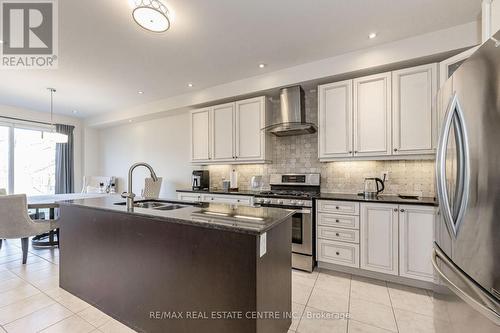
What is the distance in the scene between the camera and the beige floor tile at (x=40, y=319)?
5.69 feet

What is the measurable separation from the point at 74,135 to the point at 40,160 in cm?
98

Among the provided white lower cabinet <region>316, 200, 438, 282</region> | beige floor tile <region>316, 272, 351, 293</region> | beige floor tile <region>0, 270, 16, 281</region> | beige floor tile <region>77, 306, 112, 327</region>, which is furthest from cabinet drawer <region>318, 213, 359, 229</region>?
beige floor tile <region>0, 270, 16, 281</region>

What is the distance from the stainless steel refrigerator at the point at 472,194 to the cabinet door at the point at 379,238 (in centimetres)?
109

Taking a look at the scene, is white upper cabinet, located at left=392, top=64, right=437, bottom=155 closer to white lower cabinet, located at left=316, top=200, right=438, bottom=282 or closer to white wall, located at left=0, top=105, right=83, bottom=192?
white lower cabinet, located at left=316, top=200, right=438, bottom=282

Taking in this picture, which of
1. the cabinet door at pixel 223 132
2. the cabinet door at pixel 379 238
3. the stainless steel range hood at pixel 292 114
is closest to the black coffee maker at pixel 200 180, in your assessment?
the cabinet door at pixel 223 132

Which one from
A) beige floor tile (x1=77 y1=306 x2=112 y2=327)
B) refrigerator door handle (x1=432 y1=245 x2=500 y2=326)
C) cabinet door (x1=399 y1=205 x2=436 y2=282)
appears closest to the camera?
refrigerator door handle (x1=432 y1=245 x2=500 y2=326)

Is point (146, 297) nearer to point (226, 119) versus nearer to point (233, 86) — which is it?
point (226, 119)

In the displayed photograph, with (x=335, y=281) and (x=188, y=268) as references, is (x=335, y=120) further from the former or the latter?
(x=188, y=268)

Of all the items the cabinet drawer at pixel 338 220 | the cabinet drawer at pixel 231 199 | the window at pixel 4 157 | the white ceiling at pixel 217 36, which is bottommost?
the cabinet drawer at pixel 338 220

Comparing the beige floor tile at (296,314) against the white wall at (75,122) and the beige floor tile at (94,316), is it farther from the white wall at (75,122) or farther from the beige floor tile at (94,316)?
the white wall at (75,122)

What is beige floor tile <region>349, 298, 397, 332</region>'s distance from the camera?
1.80 metres

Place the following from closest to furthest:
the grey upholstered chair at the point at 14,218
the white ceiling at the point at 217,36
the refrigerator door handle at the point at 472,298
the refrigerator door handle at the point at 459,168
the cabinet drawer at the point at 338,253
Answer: the refrigerator door handle at the point at 472,298, the refrigerator door handle at the point at 459,168, the white ceiling at the point at 217,36, the cabinet drawer at the point at 338,253, the grey upholstered chair at the point at 14,218

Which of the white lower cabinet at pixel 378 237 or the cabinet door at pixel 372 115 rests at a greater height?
the cabinet door at pixel 372 115

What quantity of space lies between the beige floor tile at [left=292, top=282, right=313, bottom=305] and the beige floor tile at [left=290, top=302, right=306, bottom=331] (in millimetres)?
66
